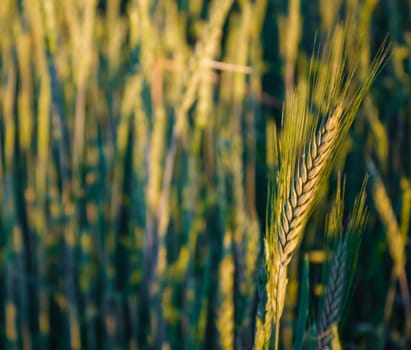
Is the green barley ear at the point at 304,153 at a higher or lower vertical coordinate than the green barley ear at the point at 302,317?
higher

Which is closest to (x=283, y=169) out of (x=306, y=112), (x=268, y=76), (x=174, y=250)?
(x=306, y=112)

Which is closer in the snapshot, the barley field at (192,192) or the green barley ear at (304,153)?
the green barley ear at (304,153)

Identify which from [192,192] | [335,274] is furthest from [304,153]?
[192,192]

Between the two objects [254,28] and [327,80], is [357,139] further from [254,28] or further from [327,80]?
[327,80]

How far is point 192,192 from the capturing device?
865 mm

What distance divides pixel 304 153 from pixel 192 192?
1.46ft

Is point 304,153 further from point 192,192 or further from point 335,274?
point 192,192

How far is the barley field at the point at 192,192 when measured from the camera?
517mm

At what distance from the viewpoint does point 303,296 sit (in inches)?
Answer: 19.6

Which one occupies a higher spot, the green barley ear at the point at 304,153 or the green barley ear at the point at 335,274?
the green barley ear at the point at 304,153

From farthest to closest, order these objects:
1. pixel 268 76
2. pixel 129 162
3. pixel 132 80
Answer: pixel 268 76, pixel 129 162, pixel 132 80

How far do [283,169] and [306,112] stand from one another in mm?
60

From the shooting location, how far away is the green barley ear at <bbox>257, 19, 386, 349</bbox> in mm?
413

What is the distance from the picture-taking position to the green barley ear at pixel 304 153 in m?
0.41
